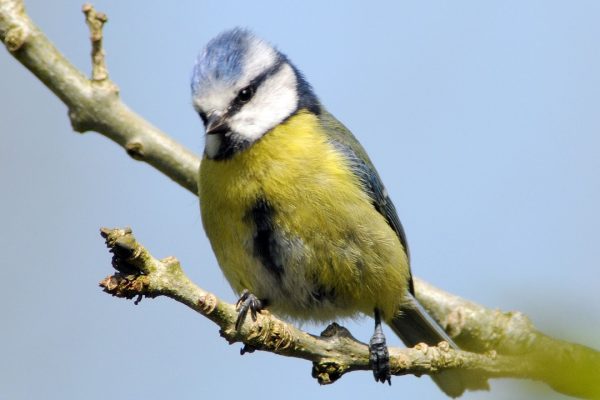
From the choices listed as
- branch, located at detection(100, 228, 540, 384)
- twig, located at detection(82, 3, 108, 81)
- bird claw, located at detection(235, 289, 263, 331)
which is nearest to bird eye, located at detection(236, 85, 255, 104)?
twig, located at detection(82, 3, 108, 81)

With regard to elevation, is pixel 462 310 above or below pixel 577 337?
below

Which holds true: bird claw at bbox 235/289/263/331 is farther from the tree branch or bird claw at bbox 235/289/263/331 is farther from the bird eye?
the bird eye

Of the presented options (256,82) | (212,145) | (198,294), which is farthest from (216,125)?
(198,294)

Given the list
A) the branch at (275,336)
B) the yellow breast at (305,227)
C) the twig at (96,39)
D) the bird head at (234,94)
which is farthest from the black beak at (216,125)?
the branch at (275,336)

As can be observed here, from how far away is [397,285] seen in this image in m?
2.95

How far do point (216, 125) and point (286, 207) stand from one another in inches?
15.5

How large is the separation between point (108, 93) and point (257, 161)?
62cm

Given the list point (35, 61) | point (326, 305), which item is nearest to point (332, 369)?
point (326, 305)

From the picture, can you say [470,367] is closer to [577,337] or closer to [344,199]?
[344,199]

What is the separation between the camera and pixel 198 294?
1.76 meters

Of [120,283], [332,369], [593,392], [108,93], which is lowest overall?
[332,369]

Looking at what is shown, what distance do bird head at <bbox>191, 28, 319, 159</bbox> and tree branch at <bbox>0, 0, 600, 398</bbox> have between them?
282mm

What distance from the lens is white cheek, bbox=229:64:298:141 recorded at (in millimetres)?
2869

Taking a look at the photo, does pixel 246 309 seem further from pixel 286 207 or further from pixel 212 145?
pixel 212 145
